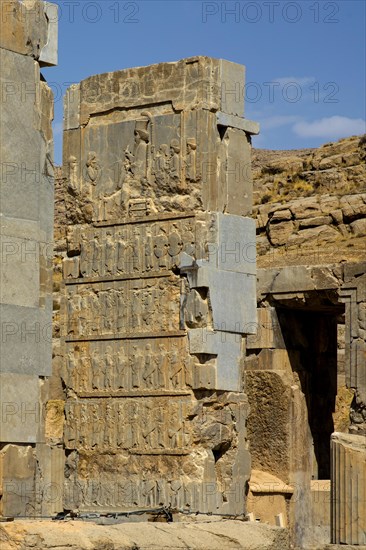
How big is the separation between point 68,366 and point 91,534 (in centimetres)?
848

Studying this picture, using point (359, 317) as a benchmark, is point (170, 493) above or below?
below

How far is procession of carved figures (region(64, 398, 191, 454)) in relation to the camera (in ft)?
48.3

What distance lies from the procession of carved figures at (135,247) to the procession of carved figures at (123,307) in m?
0.17

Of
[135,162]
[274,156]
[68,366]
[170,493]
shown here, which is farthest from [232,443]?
[274,156]

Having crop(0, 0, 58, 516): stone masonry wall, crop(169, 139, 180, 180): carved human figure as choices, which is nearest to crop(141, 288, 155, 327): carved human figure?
crop(169, 139, 180, 180): carved human figure

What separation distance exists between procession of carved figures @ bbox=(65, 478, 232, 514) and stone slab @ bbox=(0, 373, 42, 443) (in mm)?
6601

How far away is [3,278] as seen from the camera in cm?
796

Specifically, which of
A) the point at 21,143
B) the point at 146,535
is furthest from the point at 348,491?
the point at 21,143

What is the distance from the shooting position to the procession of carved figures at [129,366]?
14.8 metres

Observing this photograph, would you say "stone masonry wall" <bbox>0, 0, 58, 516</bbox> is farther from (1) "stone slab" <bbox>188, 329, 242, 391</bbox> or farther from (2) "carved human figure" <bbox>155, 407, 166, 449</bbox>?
(2) "carved human figure" <bbox>155, 407, 166, 449</bbox>

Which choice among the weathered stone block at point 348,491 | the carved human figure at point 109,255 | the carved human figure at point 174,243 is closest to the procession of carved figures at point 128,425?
the carved human figure at point 109,255

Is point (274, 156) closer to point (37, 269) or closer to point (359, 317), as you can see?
point (359, 317)

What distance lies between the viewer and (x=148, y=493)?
14.8 m

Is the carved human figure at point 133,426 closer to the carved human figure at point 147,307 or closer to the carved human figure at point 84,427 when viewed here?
the carved human figure at point 84,427
